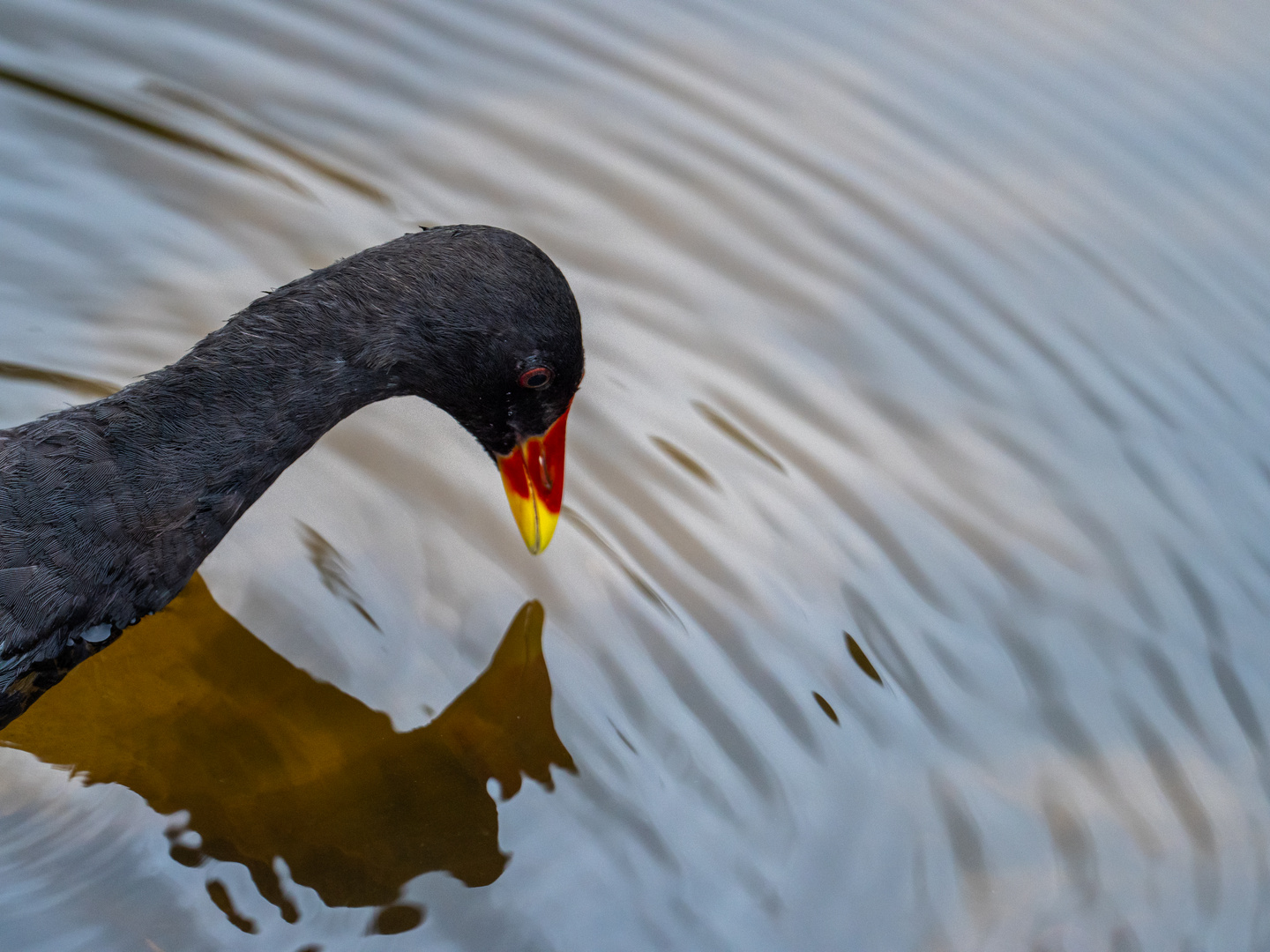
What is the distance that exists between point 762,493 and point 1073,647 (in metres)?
0.92

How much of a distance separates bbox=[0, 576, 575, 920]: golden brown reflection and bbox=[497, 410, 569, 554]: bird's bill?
292 millimetres

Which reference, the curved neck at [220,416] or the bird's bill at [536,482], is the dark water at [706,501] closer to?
the bird's bill at [536,482]

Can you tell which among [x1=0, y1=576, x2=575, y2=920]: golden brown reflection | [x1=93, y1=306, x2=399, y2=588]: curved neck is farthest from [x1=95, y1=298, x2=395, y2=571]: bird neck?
[x1=0, y1=576, x2=575, y2=920]: golden brown reflection

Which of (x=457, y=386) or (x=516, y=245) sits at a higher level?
(x=516, y=245)

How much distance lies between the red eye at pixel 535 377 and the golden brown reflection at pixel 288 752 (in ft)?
2.23

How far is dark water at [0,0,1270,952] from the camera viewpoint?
3.33 meters

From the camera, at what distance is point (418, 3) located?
5.76m

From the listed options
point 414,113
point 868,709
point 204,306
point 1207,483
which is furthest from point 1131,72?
point 204,306

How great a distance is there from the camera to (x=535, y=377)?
3426 mm

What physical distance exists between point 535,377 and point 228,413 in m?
0.68

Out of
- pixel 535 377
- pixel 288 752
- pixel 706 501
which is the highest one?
pixel 535 377

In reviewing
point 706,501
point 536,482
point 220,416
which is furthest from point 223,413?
point 706,501

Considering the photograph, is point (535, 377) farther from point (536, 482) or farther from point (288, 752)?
point (288, 752)

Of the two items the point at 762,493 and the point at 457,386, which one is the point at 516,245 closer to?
the point at 457,386
